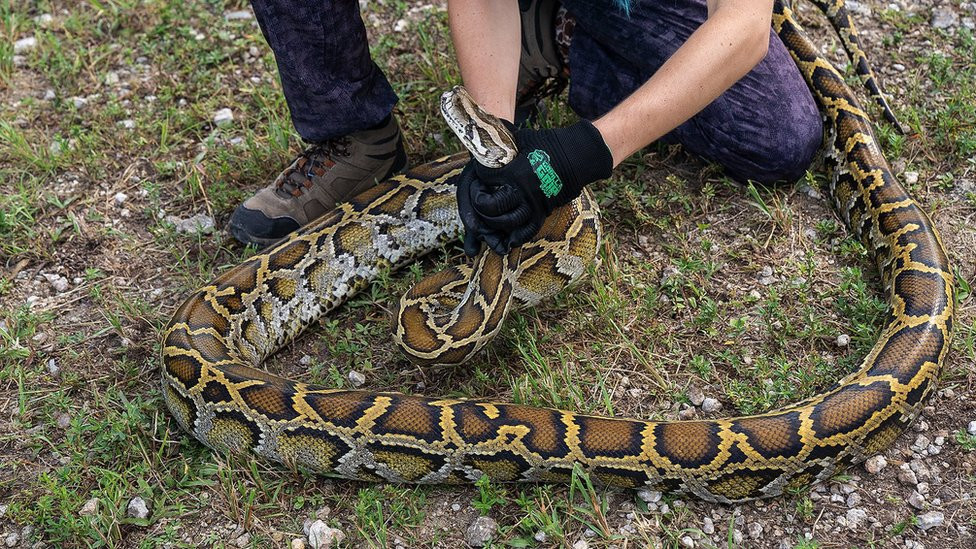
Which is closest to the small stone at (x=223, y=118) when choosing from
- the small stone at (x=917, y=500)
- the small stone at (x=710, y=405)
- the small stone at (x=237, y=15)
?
the small stone at (x=237, y=15)

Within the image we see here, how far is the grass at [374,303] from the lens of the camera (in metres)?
4.82

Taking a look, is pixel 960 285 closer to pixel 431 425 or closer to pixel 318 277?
pixel 431 425

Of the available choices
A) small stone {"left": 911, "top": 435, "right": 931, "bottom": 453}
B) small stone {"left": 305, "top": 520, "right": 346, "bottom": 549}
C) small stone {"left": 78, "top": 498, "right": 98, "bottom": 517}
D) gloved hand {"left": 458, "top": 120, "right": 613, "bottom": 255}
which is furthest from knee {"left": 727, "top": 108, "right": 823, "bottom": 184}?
small stone {"left": 78, "top": 498, "right": 98, "bottom": 517}

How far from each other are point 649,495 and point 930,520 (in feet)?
4.54

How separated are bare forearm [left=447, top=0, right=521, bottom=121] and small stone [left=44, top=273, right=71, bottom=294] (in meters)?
3.17

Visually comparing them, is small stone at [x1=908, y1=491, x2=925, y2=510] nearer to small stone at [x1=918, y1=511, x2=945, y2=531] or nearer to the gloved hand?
small stone at [x1=918, y1=511, x2=945, y2=531]

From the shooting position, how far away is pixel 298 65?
239 inches

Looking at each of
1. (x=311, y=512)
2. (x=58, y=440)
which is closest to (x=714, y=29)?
(x=311, y=512)

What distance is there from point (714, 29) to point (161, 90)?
198 inches

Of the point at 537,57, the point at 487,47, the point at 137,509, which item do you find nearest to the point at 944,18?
the point at 537,57

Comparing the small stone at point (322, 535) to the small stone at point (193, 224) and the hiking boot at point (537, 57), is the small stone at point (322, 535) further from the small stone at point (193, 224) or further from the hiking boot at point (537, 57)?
the hiking boot at point (537, 57)

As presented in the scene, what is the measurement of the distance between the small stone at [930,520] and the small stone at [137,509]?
13.2 ft

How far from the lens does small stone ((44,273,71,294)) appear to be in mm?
6355

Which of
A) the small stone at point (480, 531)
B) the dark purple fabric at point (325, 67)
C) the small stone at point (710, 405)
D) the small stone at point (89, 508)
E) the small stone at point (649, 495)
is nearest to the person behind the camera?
the small stone at point (480, 531)
